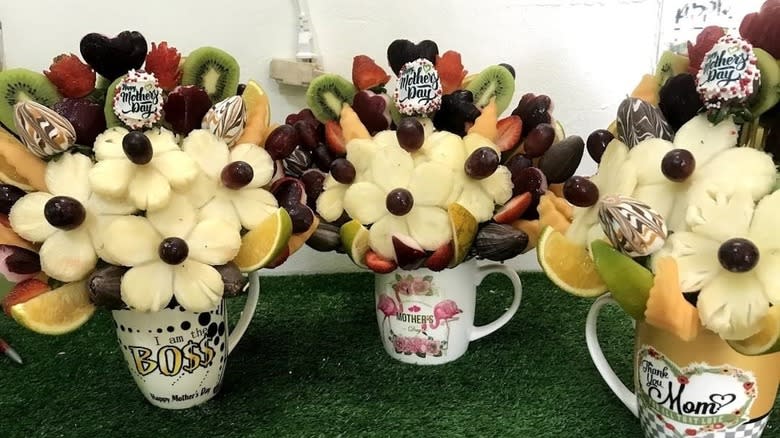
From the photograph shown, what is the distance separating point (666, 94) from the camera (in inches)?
23.3

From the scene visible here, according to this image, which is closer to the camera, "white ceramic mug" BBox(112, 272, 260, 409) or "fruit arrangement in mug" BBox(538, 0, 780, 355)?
"fruit arrangement in mug" BBox(538, 0, 780, 355)

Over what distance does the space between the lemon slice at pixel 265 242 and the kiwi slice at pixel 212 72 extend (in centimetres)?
14

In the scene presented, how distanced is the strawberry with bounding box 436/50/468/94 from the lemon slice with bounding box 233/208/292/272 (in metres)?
0.24

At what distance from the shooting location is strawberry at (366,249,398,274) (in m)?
0.68

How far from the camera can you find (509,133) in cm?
72

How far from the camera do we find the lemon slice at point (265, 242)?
61 cm

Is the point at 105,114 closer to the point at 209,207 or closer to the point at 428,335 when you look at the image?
the point at 209,207

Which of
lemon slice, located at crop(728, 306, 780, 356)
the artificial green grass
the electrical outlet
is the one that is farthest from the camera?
the electrical outlet

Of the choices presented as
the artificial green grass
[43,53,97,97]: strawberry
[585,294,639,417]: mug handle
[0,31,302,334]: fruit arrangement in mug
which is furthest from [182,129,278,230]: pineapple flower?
[585,294,639,417]: mug handle

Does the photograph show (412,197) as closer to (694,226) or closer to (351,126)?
(351,126)

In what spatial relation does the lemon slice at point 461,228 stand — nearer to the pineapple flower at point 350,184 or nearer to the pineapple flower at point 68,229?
the pineapple flower at point 350,184

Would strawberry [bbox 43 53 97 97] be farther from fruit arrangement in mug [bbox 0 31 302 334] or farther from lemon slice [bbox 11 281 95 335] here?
lemon slice [bbox 11 281 95 335]

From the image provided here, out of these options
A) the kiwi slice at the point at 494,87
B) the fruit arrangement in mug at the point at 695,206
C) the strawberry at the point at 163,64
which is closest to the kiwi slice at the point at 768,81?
the fruit arrangement in mug at the point at 695,206

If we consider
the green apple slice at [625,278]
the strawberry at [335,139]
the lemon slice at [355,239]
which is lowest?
the lemon slice at [355,239]
